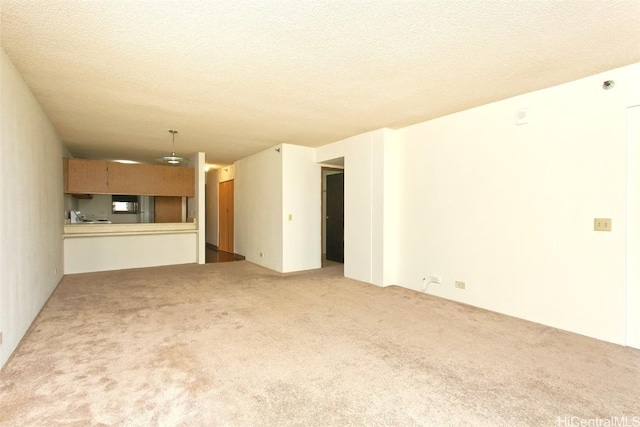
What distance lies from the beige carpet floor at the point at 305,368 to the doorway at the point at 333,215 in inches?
129

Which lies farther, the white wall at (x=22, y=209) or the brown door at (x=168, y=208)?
the brown door at (x=168, y=208)

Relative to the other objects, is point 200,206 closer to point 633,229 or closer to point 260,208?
point 260,208

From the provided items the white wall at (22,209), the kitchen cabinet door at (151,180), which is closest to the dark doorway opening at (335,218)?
the kitchen cabinet door at (151,180)

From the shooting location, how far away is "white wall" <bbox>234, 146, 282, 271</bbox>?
232 inches

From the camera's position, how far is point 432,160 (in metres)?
4.21

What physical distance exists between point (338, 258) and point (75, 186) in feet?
18.0

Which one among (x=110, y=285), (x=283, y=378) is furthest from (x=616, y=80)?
(x=110, y=285)

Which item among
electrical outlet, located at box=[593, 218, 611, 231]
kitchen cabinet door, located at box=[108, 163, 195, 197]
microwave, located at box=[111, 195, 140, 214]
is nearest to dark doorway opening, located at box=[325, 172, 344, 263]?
kitchen cabinet door, located at box=[108, 163, 195, 197]

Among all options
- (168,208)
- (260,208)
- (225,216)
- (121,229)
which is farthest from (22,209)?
(225,216)

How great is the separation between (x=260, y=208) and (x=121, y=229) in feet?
8.97

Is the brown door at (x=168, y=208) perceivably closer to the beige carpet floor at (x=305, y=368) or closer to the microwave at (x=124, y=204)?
the microwave at (x=124, y=204)

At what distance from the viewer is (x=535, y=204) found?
3.17 m

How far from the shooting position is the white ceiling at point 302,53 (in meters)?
1.88

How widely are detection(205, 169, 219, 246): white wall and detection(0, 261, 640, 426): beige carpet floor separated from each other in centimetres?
538
